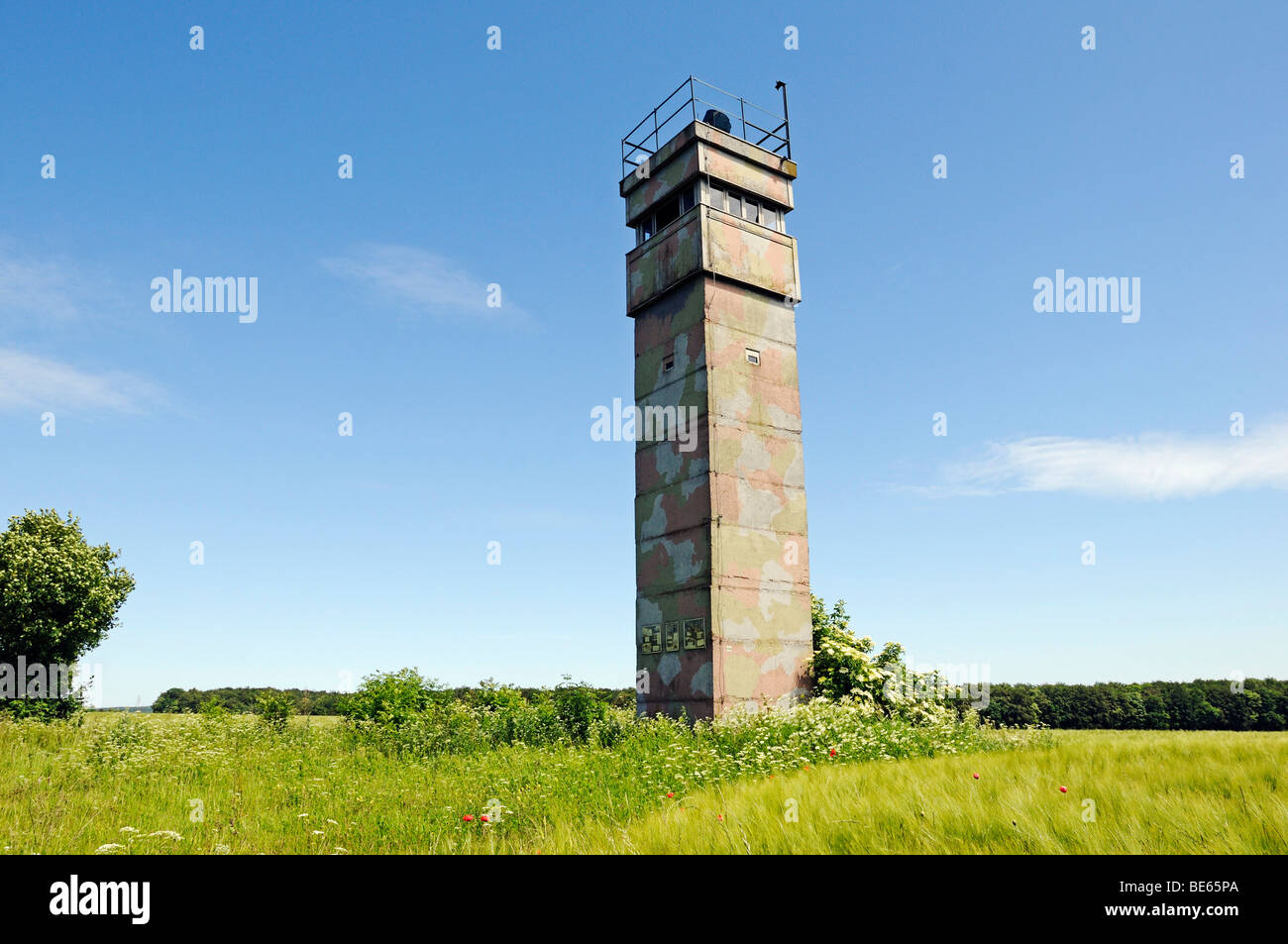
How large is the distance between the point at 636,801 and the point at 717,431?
11810 mm

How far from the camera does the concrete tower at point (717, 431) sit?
2059 centimetres

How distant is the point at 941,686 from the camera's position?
74.6 feet

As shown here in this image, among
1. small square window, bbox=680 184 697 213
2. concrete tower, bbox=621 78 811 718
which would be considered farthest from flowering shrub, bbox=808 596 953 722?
small square window, bbox=680 184 697 213

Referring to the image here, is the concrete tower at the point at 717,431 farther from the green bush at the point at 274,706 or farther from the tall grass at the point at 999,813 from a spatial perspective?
the green bush at the point at 274,706

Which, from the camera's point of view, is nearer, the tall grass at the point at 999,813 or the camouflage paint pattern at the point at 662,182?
the tall grass at the point at 999,813

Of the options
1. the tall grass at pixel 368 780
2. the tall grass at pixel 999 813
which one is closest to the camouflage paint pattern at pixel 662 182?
the tall grass at pixel 368 780

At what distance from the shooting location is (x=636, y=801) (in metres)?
11.4

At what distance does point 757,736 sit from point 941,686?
30.2 feet

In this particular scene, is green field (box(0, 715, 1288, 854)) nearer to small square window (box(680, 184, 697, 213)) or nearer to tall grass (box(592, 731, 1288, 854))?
tall grass (box(592, 731, 1288, 854))

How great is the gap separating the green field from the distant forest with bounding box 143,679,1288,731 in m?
15.8

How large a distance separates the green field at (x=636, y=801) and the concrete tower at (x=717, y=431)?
4633 millimetres

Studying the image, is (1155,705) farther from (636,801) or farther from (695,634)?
(636,801)
